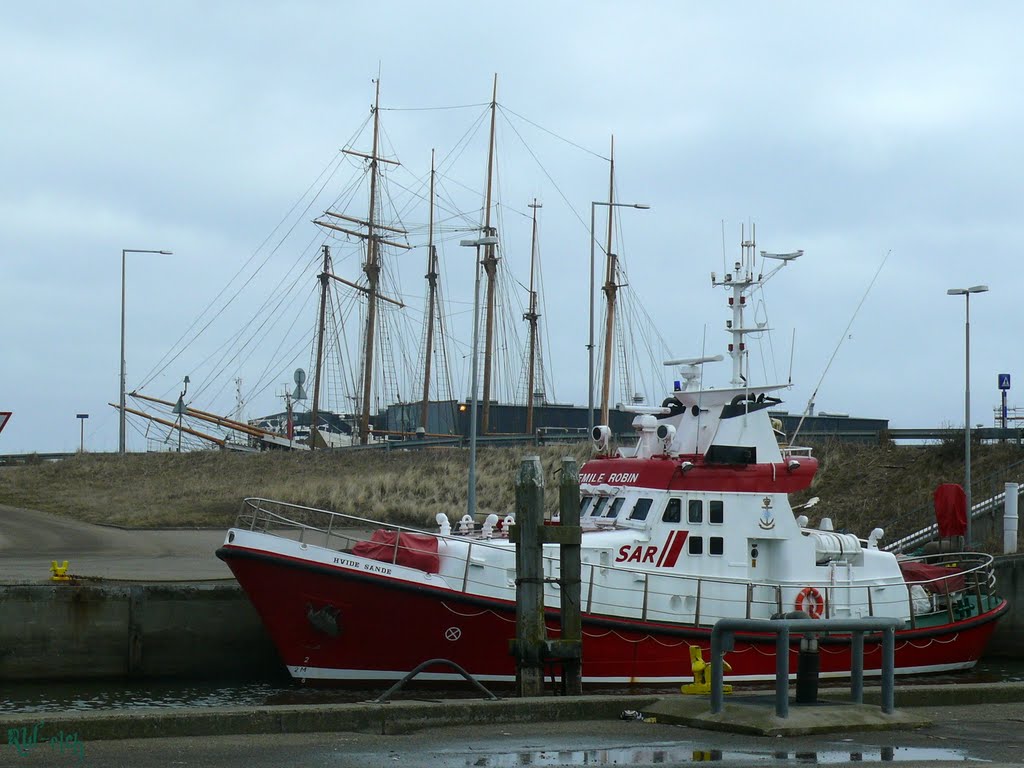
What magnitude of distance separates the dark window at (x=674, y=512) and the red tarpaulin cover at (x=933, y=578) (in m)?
4.66

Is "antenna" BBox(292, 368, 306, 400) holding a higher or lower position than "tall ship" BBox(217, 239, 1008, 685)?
higher

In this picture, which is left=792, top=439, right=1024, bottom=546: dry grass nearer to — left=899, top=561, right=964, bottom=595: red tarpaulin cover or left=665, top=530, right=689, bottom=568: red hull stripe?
left=899, top=561, right=964, bottom=595: red tarpaulin cover

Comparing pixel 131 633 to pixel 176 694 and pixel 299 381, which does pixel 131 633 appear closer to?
pixel 176 694

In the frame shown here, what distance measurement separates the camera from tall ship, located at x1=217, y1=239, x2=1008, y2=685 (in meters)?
18.5

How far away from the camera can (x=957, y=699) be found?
12.7 m

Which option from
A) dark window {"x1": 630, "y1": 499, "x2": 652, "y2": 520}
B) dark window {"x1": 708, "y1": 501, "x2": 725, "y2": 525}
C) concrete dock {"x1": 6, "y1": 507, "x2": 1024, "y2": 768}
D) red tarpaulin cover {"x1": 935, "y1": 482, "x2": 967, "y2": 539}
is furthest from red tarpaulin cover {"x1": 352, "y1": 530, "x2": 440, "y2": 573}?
red tarpaulin cover {"x1": 935, "y1": 482, "x2": 967, "y2": 539}

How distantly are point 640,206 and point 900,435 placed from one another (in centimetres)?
1269

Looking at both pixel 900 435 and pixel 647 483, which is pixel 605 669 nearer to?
pixel 647 483

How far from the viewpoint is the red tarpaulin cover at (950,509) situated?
83.1 feet

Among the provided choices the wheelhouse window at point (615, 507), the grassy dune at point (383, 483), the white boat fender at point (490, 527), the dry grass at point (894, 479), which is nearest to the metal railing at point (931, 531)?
the dry grass at point (894, 479)

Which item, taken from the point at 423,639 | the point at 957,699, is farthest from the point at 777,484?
the point at 957,699

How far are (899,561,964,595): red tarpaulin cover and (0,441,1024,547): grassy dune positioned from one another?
27.1ft

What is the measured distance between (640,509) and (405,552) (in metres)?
3.85

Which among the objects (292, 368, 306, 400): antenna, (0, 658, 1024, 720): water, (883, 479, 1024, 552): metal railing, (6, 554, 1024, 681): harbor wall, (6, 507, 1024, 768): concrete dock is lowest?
(0, 658, 1024, 720): water
